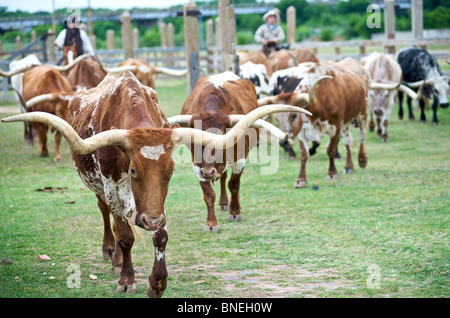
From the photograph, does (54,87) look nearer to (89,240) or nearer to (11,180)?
(11,180)

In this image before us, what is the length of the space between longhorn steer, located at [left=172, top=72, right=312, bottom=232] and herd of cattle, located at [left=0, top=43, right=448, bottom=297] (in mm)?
13

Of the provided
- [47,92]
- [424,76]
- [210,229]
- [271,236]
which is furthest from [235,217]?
[424,76]

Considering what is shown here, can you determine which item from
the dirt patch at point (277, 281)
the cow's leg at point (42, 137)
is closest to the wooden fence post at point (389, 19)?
the cow's leg at point (42, 137)

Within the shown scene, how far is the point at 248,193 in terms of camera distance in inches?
332

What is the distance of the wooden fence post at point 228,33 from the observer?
31.6ft

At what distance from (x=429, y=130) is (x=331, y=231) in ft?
24.7

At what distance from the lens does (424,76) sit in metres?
14.1

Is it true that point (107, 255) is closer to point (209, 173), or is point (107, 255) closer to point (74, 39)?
point (209, 173)

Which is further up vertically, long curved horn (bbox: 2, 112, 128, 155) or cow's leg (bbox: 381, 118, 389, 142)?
long curved horn (bbox: 2, 112, 128, 155)

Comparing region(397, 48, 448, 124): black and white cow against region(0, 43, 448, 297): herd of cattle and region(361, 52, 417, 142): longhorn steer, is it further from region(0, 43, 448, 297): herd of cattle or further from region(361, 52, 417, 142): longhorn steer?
region(361, 52, 417, 142): longhorn steer

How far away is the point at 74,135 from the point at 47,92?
24.4 ft

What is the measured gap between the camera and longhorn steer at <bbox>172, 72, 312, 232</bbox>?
6102 mm

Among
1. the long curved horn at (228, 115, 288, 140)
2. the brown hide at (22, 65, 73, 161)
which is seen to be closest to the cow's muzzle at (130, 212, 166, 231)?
the long curved horn at (228, 115, 288, 140)

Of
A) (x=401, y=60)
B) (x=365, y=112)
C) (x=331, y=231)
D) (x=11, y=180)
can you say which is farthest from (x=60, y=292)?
(x=401, y=60)
